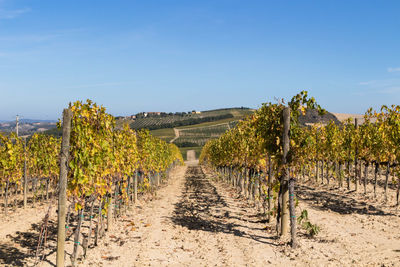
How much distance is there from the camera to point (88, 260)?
348 inches

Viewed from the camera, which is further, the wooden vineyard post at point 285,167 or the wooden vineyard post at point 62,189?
the wooden vineyard post at point 285,167

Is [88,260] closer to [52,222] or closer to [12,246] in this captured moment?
[12,246]

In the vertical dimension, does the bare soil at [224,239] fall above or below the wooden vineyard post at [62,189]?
below

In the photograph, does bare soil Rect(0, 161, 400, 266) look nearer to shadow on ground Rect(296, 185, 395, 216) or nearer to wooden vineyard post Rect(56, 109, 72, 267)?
shadow on ground Rect(296, 185, 395, 216)

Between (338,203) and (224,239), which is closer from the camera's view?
(224,239)

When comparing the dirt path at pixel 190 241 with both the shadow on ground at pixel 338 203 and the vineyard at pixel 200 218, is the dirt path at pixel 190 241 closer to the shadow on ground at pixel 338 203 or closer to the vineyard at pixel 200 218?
the vineyard at pixel 200 218

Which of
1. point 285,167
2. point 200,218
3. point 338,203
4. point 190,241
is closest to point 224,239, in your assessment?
point 190,241

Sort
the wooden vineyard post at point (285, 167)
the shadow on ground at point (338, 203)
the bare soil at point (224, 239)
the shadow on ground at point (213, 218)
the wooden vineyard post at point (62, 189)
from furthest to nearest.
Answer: the shadow on ground at point (338, 203) → the shadow on ground at point (213, 218) → the wooden vineyard post at point (285, 167) → the bare soil at point (224, 239) → the wooden vineyard post at point (62, 189)

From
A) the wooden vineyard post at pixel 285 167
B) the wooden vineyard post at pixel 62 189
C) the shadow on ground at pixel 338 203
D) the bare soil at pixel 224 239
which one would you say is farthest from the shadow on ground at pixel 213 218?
the wooden vineyard post at pixel 62 189

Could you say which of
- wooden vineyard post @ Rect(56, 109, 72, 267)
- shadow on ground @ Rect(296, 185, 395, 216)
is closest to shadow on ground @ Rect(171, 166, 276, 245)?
shadow on ground @ Rect(296, 185, 395, 216)

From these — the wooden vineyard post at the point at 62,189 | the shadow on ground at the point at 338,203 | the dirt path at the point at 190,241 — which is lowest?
the shadow on ground at the point at 338,203

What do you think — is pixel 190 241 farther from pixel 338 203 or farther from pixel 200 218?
pixel 338 203

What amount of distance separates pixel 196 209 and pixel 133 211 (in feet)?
10.8

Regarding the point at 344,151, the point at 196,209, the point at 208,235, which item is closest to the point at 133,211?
the point at 196,209
